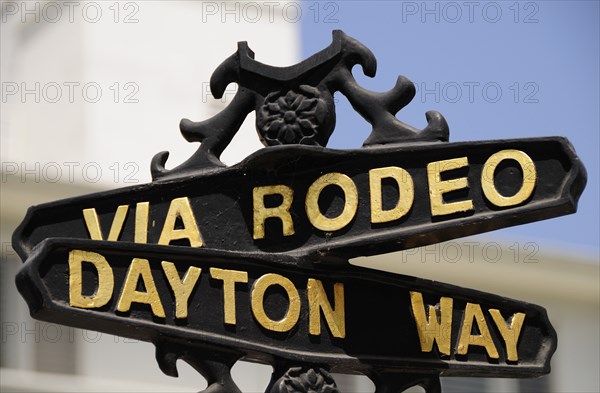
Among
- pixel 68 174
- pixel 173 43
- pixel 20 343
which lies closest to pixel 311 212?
pixel 68 174

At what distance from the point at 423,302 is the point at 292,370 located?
52cm

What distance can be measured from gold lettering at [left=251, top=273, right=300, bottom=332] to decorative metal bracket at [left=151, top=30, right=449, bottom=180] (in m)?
0.42

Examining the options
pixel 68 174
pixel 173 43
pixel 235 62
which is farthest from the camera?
pixel 173 43

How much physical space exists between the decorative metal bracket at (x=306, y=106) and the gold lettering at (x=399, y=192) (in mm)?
106

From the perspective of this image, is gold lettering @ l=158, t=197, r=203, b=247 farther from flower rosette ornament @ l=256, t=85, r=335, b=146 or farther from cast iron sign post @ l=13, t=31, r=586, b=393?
flower rosette ornament @ l=256, t=85, r=335, b=146

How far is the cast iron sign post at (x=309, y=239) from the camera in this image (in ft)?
17.5

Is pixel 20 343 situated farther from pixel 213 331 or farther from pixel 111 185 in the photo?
pixel 213 331

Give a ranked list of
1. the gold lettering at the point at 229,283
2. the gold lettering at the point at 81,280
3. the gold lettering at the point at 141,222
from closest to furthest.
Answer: the gold lettering at the point at 81,280, the gold lettering at the point at 229,283, the gold lettering at the point at 141,222

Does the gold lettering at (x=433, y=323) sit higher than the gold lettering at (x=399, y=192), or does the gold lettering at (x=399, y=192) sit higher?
the gold lettering at (x=399, y=192)

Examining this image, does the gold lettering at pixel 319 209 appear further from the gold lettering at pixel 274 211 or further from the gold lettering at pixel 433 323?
the gold lettering at pixel 433 323

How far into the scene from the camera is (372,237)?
545 centimetres

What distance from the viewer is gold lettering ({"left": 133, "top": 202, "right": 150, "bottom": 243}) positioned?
548cm

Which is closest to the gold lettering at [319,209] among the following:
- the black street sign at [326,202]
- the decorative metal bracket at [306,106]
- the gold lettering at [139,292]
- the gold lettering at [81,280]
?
the black street sign at [326,202]

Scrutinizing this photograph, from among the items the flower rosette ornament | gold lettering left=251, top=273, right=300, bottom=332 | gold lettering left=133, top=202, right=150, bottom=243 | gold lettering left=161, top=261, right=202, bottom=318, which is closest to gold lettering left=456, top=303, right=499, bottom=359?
gold lettering left=251, top=273, right=300, bottom=332
